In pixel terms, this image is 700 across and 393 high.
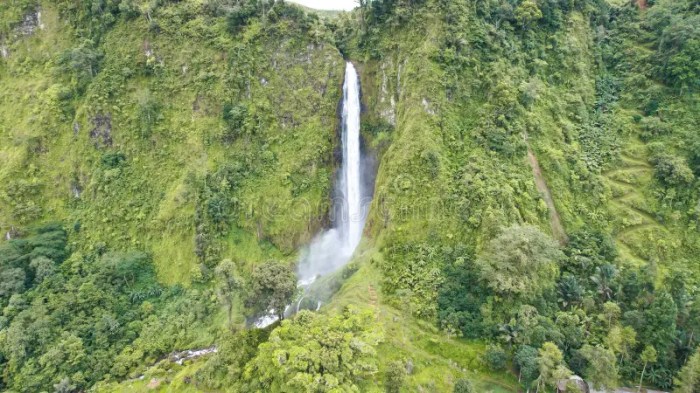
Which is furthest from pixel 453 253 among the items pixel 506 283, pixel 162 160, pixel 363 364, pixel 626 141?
pixel 162 160

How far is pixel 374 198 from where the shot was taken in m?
39.2

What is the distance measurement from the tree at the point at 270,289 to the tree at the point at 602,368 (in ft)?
67.2

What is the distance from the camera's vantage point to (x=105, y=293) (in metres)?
39.6

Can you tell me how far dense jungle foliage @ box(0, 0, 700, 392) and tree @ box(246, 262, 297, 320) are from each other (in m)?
0.20

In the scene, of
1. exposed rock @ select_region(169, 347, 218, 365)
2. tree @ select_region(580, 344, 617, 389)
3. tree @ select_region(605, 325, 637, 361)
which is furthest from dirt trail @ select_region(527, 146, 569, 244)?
exposed rock @ select_region(169, 347, 218, 365)

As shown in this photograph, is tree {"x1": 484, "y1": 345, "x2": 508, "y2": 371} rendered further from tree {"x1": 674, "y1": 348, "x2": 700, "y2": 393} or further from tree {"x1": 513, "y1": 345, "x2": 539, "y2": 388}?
tree {"x1": 674, "y1": 348, "x2": 700, "y2": 393}

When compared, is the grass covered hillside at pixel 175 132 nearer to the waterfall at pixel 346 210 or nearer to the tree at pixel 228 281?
the waterfall at pixel 346 210

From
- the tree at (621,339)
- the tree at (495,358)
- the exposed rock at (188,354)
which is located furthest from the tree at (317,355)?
the tree at (621,339)

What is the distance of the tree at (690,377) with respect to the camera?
26266 mm

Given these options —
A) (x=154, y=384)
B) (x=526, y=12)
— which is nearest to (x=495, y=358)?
(x=154, y=384)

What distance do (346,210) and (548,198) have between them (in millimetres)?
19188

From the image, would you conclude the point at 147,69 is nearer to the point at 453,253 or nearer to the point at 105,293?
the point at 105,293

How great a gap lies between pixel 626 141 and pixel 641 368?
21.3 m

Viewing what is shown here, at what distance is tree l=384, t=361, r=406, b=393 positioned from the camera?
26.1 meters
